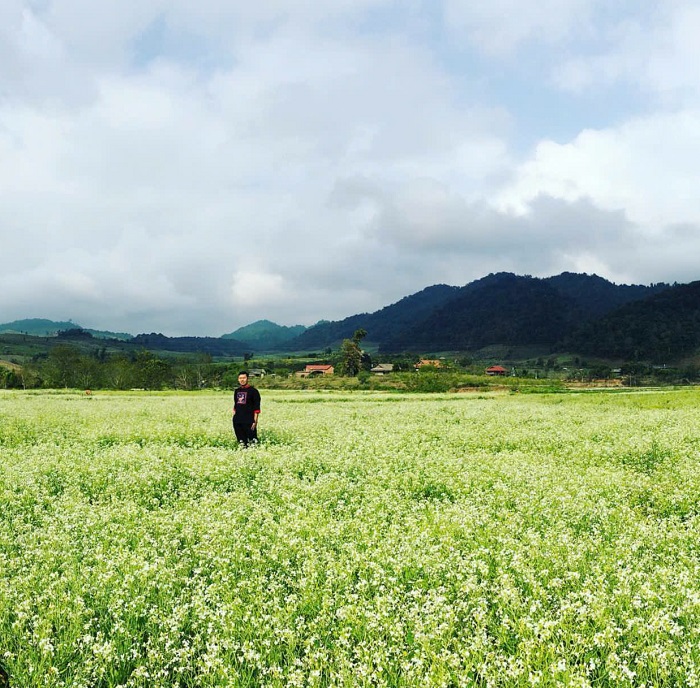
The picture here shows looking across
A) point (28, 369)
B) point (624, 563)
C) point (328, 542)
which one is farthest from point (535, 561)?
point (28, 369)

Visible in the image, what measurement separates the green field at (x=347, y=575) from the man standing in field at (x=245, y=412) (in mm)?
4052

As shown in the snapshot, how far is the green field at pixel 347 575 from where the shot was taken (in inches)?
A: 218

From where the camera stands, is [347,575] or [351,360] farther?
[351,360]

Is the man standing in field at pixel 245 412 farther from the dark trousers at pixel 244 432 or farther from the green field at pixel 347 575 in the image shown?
the green field at pixel 347 575

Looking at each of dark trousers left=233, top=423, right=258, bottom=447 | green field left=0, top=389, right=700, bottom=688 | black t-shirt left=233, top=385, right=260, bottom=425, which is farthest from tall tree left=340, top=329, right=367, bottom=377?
green field left=0, top=389, right=700, bottom=688

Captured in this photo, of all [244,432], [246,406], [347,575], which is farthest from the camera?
[244,432]

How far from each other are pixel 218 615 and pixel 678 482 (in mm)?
12121

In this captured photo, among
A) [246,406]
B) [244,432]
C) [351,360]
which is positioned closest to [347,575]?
[246,406]

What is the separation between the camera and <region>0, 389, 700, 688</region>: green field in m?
5.54

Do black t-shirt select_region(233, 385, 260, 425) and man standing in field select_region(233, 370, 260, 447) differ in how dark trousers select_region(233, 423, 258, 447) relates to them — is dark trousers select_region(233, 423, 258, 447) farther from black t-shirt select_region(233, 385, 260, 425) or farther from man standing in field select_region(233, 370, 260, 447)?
black t-shirt select_region(233, 385, 260, 425)

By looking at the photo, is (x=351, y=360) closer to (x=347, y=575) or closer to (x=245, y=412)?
(x=245, y=412)

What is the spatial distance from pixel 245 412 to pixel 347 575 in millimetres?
12674

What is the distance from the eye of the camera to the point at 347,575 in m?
7.32

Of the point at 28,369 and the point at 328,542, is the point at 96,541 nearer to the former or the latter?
the point at 328,542
